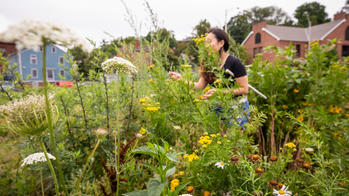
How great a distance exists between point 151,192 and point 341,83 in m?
2.71

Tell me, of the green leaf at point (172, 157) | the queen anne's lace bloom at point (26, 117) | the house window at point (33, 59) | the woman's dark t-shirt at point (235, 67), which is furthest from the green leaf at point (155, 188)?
the house window at point (33, 59)

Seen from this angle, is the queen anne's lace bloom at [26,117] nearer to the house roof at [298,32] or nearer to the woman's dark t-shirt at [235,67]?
the woman's dark t-shirt at [235,67]

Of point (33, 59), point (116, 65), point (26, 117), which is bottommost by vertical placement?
point (26, 117)

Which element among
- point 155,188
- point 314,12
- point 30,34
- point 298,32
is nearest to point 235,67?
point 155,188

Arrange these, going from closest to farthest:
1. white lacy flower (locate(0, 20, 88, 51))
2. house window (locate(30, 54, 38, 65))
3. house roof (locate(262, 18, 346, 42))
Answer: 1. white lacy flower (locate(0, 20, 88, 51))
2. house roof (locate(262, 18, 346, 42))
3. house window (locate(30, 54, 38, 65))

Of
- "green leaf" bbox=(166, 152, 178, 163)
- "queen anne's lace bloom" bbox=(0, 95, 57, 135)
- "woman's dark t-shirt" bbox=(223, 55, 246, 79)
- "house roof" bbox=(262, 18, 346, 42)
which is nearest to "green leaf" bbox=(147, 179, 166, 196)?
"green leaf" bbox=(166, 152, 178, 163)

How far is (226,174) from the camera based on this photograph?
3.82 ft

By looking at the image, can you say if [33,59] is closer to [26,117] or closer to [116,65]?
[116,65]

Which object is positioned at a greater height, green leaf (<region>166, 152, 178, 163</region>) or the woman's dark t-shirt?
the woman's dark t-shirt

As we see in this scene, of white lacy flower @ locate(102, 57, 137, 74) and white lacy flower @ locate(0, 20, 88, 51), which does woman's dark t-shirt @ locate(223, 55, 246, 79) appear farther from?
white lacy flower @ locate(0, 20, 88, 51)

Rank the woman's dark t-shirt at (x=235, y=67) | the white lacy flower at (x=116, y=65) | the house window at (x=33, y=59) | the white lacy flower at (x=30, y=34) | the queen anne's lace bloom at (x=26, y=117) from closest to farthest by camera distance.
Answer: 1. the white lacy flower at (x=30, y=34)
2. the queen anne's lace bloom at (x=26, y=117)
3. the white lacy flower at (x=116, y=65)
4. the woman's dark t-shirt at (x=235, y=67)
5. the house window at (x=33, y=59)

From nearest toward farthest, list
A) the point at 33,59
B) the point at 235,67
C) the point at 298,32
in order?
the point at 235,67
the point at 298,32
the point at 33,59

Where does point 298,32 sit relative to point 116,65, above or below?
above

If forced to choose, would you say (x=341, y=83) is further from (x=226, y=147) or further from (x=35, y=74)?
(x=35, y=74)
